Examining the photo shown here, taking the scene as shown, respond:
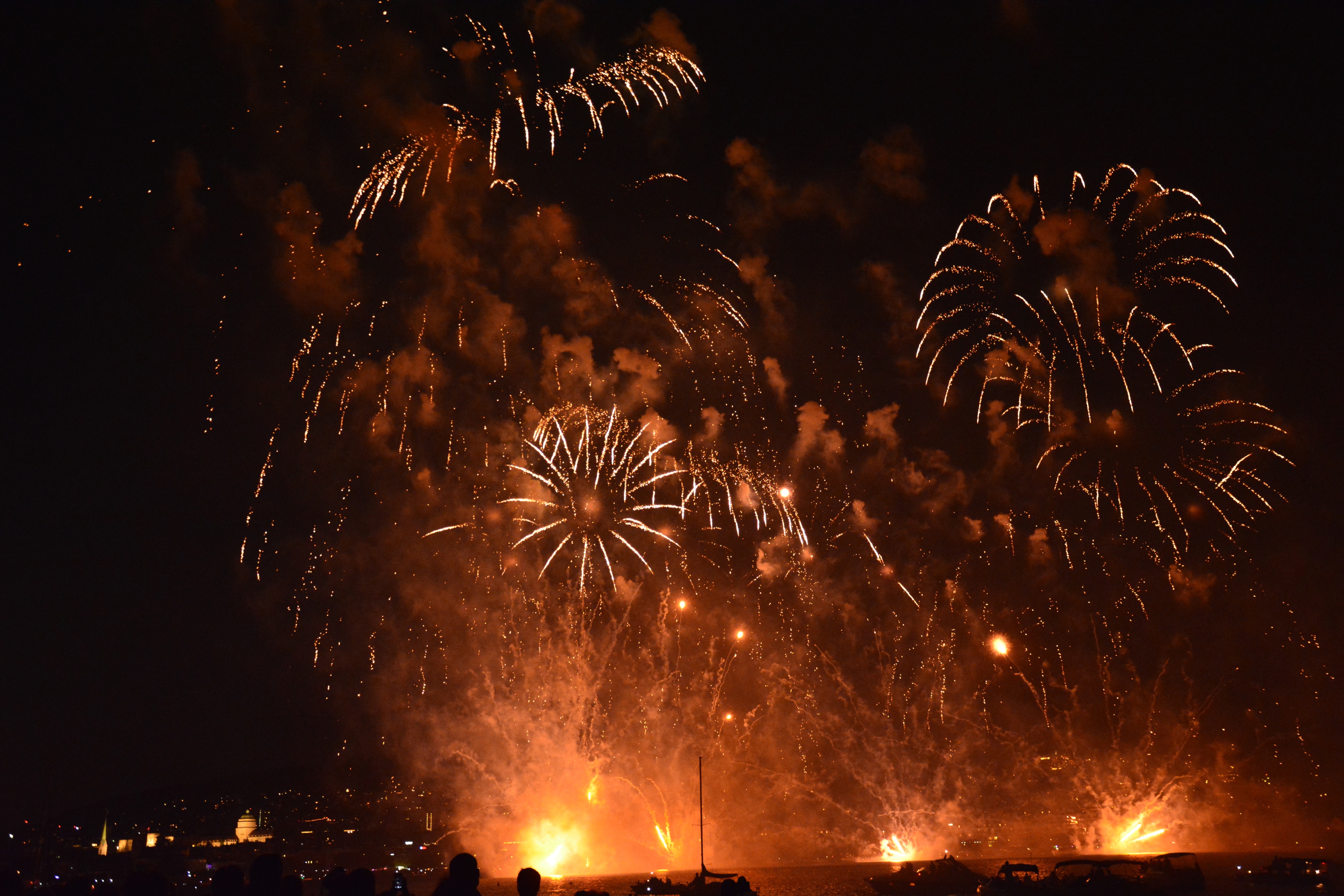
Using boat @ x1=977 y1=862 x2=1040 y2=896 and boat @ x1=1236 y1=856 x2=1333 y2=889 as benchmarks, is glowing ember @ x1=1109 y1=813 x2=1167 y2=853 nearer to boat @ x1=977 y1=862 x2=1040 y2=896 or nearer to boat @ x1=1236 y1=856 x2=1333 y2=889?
boat @ x1=1236 y1=856 x2=1333 y2=889

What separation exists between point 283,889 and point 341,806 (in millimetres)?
191141

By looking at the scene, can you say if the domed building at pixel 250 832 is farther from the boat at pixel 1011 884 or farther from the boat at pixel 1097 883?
the boat at pixel 1097 883

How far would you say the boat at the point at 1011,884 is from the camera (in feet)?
191

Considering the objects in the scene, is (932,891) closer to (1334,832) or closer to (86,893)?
(86,893)

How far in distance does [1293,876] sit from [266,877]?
297 feet

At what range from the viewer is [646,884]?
253 feet

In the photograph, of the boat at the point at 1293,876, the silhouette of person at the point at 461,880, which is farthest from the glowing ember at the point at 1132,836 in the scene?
the silhouette of person at the point at 461,880

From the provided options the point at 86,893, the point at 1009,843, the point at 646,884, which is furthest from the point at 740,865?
the point at 86,893

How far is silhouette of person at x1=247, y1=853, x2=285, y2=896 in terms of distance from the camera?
7.46 metres

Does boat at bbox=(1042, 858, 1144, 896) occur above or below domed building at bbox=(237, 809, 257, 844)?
below

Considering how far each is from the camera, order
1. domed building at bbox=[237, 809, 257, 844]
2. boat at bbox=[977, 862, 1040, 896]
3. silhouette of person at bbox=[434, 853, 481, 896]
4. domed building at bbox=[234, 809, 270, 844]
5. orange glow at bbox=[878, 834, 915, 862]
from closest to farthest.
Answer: silhouette of person at bbox=[434, 853, 481, 896] → boat at bbox=[977, 862, 1040, 896] → orange glow at bbox=[878, 834, 915, 862] → domed building at bbox=[234, 809, 270, 844] → domed building at bbox=[237, 809, 257, 844]

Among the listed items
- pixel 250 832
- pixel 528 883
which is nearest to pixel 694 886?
pixel 528 883

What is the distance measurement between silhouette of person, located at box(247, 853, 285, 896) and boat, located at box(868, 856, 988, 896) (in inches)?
2926

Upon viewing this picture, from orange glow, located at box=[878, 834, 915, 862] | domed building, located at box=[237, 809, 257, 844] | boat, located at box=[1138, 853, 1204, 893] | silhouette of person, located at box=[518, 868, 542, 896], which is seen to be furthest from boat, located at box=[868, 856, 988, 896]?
domed building, located at box=[237, 809, 257, 844]
